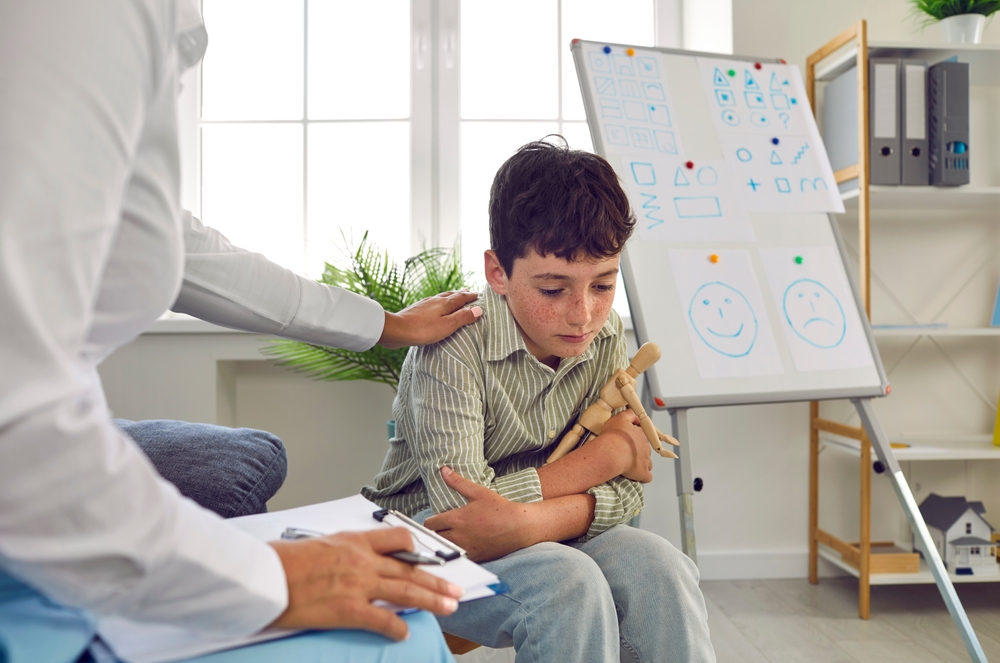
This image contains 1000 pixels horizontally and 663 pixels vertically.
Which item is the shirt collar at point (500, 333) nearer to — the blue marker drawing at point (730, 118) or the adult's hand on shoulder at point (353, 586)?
the adult's hand on shoulder at point (353, 586)

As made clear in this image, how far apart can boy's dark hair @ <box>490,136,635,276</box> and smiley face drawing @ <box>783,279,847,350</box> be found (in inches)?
28.7

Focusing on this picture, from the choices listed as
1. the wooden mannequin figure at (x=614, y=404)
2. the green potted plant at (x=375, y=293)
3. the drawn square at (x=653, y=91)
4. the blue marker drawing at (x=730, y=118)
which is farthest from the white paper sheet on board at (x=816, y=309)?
the green potted plant at (x=375, y=293)

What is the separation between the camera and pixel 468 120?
2361mm

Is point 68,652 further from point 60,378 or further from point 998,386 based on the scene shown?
point 998,386

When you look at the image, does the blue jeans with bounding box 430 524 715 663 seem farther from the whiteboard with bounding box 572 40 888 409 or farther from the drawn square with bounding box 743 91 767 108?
the drawn square with bounding box 743 91 767 108

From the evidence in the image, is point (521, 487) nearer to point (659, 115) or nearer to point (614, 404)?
point (614, 404)

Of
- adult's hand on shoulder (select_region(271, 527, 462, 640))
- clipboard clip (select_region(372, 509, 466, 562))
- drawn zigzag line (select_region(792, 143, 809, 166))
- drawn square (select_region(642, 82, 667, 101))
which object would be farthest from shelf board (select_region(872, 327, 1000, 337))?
adult's hand on shoulder (select_region(271, 527, 462, 640))

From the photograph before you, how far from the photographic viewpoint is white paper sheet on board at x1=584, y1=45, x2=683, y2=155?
1.67m

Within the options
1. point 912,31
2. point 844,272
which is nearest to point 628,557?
point 844,272

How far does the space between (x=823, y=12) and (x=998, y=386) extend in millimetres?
1341

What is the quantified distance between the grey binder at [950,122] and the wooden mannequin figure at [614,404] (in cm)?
145

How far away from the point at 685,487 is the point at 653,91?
3.13ft

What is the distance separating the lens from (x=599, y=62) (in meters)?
1.73

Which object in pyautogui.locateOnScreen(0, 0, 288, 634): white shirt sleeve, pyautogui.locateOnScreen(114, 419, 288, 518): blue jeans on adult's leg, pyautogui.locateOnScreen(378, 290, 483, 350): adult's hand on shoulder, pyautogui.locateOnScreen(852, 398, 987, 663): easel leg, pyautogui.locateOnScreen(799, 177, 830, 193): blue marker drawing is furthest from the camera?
pyautogui.locateOnScreen(799, 177, 830, 193): blue marker drawing
